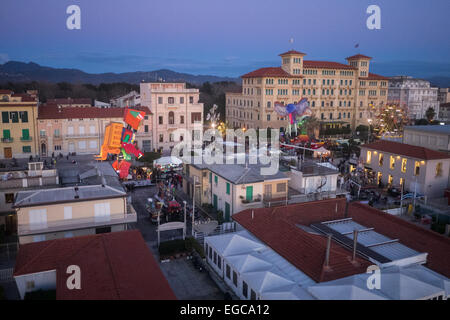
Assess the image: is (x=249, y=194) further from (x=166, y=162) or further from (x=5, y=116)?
(x=5, y=116)

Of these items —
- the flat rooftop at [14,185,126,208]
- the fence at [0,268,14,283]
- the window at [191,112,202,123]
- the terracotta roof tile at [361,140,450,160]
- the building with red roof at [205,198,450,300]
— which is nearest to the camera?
the building with red roof at [205,198,450,300]

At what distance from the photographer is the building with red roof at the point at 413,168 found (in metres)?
30.3

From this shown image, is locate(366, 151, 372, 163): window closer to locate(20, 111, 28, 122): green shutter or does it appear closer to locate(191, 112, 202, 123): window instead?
locate(191, 112, 202, 123): window

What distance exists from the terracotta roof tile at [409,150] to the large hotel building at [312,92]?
93.5 ft

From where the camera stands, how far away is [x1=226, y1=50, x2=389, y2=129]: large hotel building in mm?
62562

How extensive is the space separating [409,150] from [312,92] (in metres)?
36.0

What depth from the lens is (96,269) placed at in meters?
14.0

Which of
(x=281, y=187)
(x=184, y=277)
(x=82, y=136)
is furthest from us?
(x=82, y=136)

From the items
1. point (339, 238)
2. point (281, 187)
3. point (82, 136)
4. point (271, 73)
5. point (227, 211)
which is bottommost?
point (227, 211)

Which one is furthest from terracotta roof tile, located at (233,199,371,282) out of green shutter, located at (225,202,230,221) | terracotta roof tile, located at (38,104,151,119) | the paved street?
terracotta roof tile, located at (38,104,151,119)

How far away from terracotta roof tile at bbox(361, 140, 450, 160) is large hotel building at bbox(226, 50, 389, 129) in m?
28.5

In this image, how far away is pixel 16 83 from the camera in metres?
92.6

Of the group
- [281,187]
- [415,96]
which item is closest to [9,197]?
[281,187]
